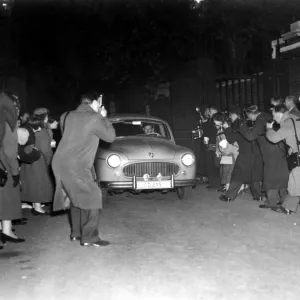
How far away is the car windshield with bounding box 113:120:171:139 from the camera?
1052 cm

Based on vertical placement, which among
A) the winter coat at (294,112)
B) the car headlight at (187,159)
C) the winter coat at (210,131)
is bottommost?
the car headlight at (187,159)

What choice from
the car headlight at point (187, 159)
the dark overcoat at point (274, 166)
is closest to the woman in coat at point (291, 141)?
the dark overcoat at point (274, 166)

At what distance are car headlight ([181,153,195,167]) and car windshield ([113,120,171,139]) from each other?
1.15 meters

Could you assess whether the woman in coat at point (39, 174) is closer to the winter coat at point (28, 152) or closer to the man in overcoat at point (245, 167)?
the winter coat at point (28, 152)

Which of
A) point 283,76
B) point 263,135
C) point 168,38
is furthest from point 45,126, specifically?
point 168,38

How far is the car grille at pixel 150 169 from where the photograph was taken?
9195mm

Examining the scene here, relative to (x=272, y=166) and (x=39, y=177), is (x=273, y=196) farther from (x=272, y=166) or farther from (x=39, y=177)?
(x=39, y=177)

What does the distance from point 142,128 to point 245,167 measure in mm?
2513

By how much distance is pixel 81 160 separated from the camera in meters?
5.91

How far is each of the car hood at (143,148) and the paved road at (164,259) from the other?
48.7 inches

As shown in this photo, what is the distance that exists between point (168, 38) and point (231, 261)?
12.7m

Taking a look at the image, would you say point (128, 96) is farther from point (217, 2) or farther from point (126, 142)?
point (126, 142)

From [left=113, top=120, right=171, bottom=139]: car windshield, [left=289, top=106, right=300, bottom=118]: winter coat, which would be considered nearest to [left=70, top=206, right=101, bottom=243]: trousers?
[left=289, top=106, right=300, bottom=118]: winter coat

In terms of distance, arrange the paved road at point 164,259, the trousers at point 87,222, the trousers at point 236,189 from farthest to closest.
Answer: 1. the trousers at point 236,189
2. the trousers at point 87,222
3. the paved road at point 164,259
